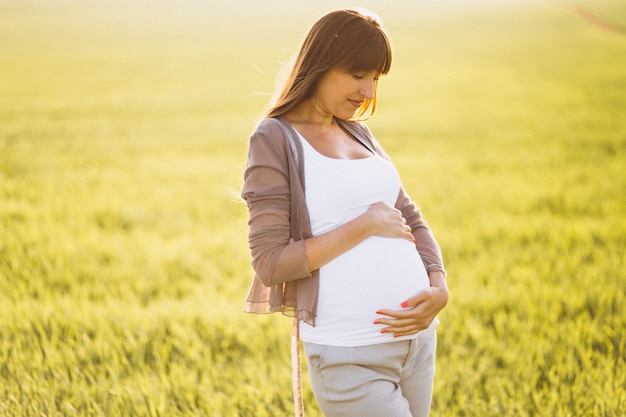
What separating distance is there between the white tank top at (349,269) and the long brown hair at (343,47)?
228 mm

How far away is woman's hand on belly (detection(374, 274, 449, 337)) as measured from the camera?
1919 mm

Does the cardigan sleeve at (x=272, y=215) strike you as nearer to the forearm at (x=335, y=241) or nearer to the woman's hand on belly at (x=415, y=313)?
the forearm at (x=335, y=241)

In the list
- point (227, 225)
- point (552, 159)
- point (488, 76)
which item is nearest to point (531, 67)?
point (488, 76)

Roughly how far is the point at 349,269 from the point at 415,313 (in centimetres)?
23

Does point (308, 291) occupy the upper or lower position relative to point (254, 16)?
upper

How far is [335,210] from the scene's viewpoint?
1.98 metres

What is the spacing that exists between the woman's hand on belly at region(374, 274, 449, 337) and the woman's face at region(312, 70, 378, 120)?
604 mm

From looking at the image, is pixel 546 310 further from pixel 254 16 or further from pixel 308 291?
pixel 254 16

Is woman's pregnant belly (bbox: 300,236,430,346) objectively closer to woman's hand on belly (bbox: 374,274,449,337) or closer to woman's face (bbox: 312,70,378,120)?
woman's hand on belly (bbox: 374,274,449,337)

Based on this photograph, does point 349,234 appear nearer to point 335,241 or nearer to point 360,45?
point 335,241

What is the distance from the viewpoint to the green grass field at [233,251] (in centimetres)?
321

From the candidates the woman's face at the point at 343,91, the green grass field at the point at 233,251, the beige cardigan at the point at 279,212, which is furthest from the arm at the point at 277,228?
the green grass field at the point at 233,251

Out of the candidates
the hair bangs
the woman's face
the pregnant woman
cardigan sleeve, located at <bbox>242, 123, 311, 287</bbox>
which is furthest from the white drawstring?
the hair bangs

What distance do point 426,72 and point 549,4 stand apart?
3460 cm
